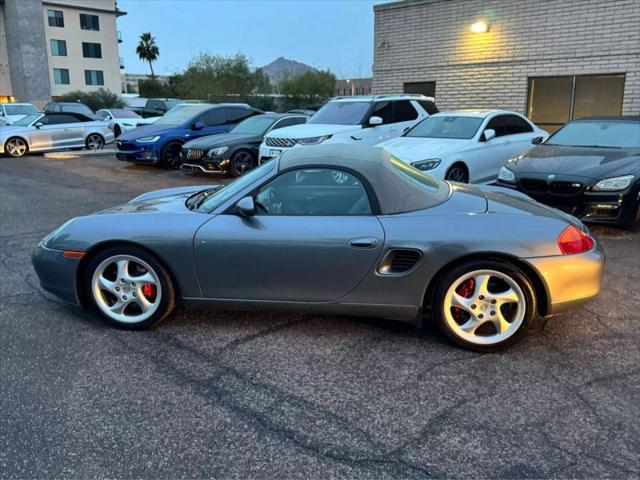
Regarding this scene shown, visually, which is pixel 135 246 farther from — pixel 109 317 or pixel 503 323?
pixel 503 323

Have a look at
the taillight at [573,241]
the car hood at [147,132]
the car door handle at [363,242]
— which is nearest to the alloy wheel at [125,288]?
the car door handle at [363,242]

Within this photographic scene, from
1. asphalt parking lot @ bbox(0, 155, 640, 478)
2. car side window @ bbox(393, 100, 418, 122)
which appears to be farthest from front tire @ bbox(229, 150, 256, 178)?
asphalt parking lot @ bbox(0, 155, 640, 478)

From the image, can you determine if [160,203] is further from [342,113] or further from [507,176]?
[342,113]

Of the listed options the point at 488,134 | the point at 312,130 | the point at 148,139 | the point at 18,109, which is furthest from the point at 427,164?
the point at 18,109

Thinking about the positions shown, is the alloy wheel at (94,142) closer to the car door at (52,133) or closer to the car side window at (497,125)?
the car door at (52,133)

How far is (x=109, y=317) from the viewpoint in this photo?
164 inches

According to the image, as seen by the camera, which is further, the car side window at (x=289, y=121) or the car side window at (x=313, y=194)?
the car side window at (x=289, y=121)

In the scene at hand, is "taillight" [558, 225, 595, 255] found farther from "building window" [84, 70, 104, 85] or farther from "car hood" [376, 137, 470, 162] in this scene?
"building window" [84, 70, 104, 85]

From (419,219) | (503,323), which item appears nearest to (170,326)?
(419,219)

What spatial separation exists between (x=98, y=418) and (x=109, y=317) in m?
1.27

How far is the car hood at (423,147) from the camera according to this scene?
8445mm

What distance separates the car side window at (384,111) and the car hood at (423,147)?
195 cm

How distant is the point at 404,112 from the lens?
1163 centimetres

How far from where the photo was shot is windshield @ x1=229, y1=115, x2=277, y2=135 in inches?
519
